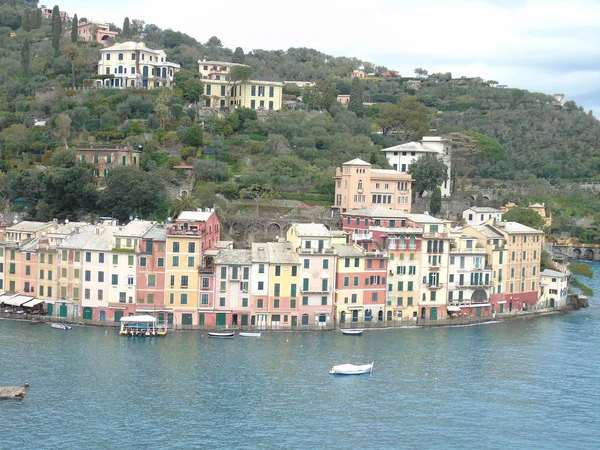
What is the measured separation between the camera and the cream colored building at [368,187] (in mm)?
85188

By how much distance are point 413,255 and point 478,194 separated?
4794 cm

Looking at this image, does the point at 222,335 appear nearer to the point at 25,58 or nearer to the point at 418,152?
the point at 418,152

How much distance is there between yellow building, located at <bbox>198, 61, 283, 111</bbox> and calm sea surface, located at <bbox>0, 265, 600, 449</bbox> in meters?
48.8

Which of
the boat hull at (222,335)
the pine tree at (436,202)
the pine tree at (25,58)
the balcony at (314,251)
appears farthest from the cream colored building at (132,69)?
the boat hull at (222,335)

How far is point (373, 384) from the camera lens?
5166 cm

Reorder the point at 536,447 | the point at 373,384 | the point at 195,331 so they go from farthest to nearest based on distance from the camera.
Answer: the point at 195,331 → the point at 373,384 → the point at 536,447

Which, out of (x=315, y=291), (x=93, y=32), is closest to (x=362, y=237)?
(x=315, y=291)

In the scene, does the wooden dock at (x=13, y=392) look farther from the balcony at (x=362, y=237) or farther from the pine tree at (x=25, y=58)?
the pine tree at (x=25, y=58)

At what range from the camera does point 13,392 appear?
1841 inches

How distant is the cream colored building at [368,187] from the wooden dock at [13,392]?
42542 millimetres

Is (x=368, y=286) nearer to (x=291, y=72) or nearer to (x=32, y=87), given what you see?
(x=32, y=87)

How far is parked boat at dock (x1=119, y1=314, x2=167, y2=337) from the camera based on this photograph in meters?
60.3

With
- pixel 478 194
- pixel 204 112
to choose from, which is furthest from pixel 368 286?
pixel 478 194

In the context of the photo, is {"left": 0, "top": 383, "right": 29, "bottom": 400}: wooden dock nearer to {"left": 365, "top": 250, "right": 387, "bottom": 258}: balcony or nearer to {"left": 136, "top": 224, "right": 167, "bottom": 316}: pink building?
{"left": 136, "top": 224, "right": 167, "bottom": 316}: pink building
